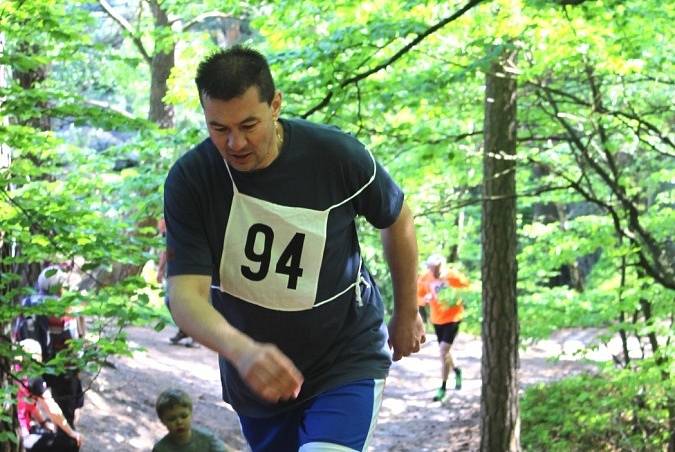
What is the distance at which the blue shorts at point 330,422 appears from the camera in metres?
3.02

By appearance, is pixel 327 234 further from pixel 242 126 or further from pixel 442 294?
pixel 442 294

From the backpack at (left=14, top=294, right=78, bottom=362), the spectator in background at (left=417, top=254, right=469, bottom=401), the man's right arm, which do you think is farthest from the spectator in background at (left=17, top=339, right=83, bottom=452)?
the spectator in background at (left=417, top=254, right=469, bottom=401)

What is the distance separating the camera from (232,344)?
2.48 m

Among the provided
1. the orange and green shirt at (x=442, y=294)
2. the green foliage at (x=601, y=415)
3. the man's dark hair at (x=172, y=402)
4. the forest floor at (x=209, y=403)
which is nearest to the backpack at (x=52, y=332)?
the forest floor at (x=209, y=403)

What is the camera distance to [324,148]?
308 centimetres

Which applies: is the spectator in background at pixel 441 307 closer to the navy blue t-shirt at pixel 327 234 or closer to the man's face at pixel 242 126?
the navy blue t-shirt at pixel 327 234

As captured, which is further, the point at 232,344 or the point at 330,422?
the point at 330,422

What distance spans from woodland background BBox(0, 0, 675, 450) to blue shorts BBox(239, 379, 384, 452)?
2.63 m

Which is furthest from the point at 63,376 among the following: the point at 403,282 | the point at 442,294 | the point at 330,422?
the point at 330,422

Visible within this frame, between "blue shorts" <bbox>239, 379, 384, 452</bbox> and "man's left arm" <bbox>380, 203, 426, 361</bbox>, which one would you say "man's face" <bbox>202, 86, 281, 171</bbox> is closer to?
"man's left arm" <bbox>380, 203, 426, 361</bbox>

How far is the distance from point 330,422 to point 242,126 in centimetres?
102

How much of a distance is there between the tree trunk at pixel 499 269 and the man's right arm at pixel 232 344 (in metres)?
6.20

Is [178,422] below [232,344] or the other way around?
below

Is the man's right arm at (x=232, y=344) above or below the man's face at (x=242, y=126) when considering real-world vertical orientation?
below
